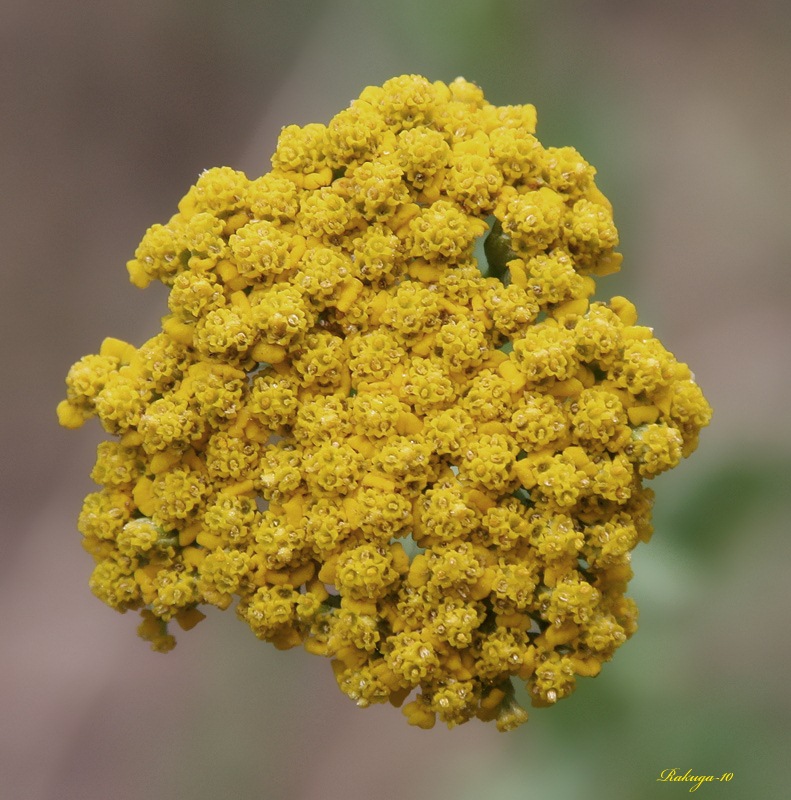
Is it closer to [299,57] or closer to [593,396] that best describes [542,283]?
[593,396]

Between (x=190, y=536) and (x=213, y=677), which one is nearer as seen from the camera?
(x=190, y=536)

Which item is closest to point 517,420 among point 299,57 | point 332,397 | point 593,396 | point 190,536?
point 593,396
